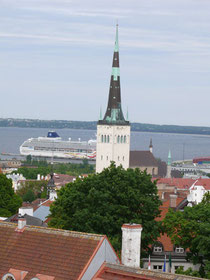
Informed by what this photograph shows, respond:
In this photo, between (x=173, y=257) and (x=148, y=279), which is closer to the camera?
(x=148, y=279)

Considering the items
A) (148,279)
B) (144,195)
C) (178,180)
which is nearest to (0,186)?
(144,195)

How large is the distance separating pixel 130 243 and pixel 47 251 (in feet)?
8.44

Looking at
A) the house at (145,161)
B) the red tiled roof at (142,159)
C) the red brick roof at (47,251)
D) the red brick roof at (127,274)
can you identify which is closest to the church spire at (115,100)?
the red tiled roof at (142,159)

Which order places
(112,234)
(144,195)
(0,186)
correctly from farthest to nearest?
(0,186) → (144,195) → (112,234)

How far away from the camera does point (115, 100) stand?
110 meters

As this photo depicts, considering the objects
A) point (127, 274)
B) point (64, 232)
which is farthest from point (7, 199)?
point (127, 274)

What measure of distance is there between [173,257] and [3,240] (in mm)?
22533

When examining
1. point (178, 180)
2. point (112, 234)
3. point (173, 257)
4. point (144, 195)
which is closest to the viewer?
point (112, 234)

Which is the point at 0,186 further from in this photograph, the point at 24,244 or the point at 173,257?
the point at 24,244

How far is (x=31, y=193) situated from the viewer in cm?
10344

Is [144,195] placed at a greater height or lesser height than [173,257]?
greater

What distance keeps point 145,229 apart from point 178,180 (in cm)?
9134

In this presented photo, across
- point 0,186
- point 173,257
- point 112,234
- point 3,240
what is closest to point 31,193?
point 0,186

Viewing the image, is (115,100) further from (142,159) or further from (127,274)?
(127,274)
